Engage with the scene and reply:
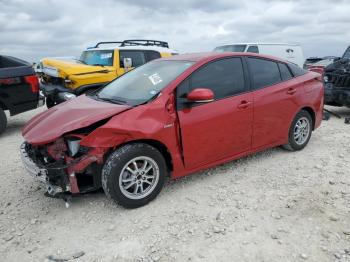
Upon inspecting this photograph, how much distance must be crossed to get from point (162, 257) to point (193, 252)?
268 millimetres

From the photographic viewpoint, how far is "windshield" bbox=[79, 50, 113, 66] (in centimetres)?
914

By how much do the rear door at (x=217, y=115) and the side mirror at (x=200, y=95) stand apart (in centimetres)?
11

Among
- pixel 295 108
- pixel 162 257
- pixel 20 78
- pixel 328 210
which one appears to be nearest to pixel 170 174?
pixel 162 257

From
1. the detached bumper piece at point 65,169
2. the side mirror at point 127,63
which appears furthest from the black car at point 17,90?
the detached bumper piece at point 65,169

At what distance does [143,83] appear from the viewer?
4277 millimetres

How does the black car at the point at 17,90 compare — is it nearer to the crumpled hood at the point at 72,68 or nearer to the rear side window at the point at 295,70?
the crumpled hood at the point at 72,68

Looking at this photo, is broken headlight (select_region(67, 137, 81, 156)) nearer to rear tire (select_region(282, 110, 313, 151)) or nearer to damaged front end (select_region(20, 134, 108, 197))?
damaged front end (select_region(20, 134, 108, 197))

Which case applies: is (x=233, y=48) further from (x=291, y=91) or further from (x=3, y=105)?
(x=3, y=105)

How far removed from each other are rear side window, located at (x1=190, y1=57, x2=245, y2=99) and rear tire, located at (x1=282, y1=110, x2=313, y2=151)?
1.26 m

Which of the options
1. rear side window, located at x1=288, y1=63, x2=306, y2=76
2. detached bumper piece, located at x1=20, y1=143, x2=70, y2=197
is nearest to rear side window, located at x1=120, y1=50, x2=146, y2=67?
rear side window, located at x1=288, y1=63, x2=306, y2=76

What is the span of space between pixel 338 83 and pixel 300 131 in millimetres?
3593

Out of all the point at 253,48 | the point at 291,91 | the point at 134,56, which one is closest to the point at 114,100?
the point at 291,91

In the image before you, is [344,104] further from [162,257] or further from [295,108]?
[162,257]

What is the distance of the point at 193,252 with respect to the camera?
298cm
